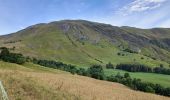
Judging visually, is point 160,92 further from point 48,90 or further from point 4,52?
point 48,90

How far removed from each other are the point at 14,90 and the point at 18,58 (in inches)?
3521

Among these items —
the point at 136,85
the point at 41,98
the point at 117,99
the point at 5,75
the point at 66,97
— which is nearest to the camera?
the point at 41,98

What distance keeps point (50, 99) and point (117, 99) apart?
32.1ft

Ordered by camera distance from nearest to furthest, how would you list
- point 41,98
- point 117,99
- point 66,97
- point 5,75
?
point 41,98
point 66,97
point 5,75
point 117,99

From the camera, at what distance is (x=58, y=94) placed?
21.2 m

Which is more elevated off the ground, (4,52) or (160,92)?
(4,52)

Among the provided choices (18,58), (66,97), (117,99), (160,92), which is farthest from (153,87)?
(66,97)

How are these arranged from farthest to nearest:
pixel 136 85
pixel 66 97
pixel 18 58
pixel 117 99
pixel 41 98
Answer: pixel 136 85, pixel 18 58, pixel 117 99, pixel 66 97, pixel 41 98

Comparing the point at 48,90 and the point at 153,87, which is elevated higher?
the point at 48,90

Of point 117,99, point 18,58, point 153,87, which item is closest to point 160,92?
point 153,87

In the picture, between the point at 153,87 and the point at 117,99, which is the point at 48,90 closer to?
the point at 117,99

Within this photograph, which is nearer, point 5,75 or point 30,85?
point 30,85

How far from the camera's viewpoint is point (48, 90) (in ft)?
70.8

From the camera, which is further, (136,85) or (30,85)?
(136,85)
